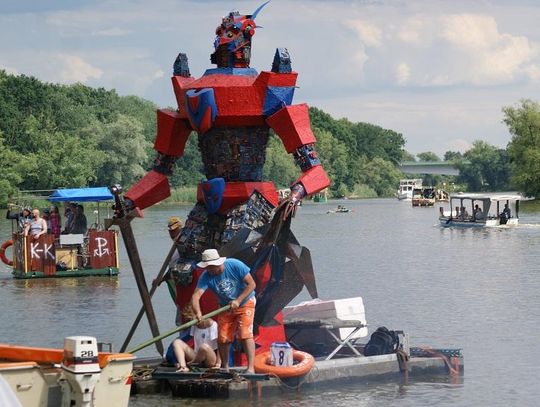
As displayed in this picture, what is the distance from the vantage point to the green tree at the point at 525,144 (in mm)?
112000

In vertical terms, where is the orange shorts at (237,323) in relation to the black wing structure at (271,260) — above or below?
below

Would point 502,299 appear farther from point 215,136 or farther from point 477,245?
point 477,245

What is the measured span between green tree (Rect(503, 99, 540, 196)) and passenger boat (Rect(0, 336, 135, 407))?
3898 inches

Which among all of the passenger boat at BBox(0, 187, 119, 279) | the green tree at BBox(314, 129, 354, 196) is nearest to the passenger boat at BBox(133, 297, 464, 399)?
the passenger boat at BBox(0, 187, 119, 279)

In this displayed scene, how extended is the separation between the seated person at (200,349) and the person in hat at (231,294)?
0.26 meters

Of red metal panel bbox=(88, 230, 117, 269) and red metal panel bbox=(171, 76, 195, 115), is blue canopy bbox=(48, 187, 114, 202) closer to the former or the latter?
red metal panel bbox=(88, 230, 117, 269)

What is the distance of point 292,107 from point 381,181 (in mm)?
160846

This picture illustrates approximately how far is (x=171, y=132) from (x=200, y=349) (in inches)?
109

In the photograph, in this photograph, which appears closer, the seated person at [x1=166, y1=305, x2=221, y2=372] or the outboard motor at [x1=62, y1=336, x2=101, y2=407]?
the outboard motor at [x1=62, y1=336, x2=101, y2=407]

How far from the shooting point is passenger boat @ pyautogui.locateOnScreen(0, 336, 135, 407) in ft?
43.6

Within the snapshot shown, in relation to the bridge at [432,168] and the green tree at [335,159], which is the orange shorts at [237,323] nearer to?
the green tree at [335,159]

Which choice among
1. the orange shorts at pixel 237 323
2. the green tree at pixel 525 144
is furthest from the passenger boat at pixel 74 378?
the green tree at pixel 525 144

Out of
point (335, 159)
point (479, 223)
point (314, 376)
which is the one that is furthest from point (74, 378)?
point (335, 159)

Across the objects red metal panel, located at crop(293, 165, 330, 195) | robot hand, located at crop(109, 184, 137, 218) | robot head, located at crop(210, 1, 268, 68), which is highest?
robot head, located at crop(210, 1, 268, 68)
